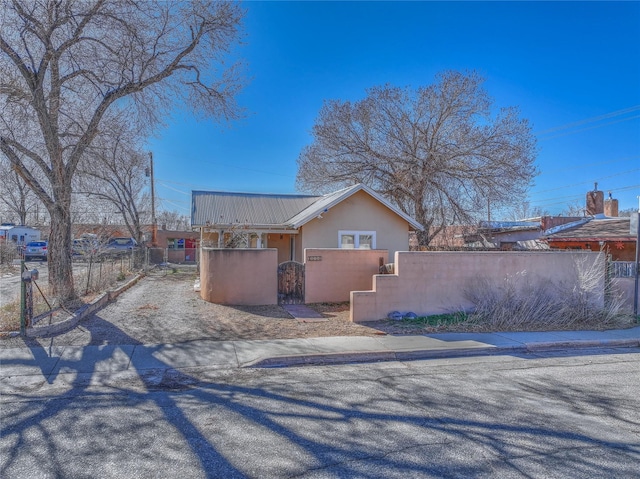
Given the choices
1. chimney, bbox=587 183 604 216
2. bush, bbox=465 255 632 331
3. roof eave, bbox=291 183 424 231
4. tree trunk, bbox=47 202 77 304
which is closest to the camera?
bush, bbox=465 255 632 331

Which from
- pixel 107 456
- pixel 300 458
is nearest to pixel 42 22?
pixel 107 456

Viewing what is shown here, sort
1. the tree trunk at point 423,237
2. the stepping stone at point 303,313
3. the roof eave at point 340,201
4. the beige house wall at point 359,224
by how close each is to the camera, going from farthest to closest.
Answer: the tree trunk at point 423,237, the beige house wall at point 359,224, the roof eave at point 340,201, the stepping stone at point 303,313

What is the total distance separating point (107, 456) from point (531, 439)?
13.4ft

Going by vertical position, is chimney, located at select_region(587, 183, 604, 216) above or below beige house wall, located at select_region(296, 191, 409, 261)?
above

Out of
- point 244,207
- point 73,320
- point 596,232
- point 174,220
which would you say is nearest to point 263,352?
point 73,320

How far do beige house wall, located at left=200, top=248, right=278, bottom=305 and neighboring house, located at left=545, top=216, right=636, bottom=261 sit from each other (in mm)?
14667

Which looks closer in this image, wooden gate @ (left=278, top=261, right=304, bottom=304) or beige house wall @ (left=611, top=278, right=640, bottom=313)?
beige house wall @ (left=611, top=278, right=640, bottom=313)

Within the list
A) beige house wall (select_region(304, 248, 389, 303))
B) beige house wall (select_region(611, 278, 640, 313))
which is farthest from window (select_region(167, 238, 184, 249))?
beige house wall (select_region(611, 278, 640, 313))

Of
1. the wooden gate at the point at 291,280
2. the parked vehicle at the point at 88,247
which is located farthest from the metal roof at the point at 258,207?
the parked vehicle at the point at 88,247

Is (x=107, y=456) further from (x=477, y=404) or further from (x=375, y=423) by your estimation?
(x=477, y=404)

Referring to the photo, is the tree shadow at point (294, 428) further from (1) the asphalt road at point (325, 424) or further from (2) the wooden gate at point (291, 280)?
(2) the wooden gate at point (291, 280)

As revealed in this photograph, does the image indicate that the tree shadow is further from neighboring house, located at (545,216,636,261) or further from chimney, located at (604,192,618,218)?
chimney, located at (604,192,618,218)

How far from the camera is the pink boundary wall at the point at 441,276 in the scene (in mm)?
10539

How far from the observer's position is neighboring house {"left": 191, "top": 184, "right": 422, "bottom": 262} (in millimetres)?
17112
